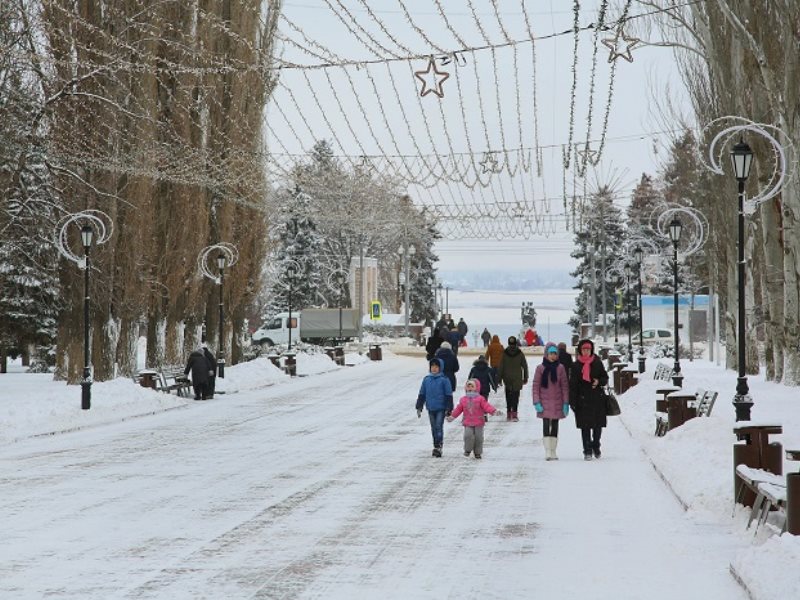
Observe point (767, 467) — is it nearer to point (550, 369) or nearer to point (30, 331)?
point (550, 369)

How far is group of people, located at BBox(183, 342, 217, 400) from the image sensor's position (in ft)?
113

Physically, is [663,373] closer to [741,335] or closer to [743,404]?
[741,335]

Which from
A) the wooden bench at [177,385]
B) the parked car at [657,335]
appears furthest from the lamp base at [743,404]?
the parked car at [657,335]

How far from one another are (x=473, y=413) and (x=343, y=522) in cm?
642

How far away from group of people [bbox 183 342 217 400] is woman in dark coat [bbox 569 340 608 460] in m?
16.4

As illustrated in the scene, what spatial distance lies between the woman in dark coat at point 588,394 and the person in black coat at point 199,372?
16502 millimetres

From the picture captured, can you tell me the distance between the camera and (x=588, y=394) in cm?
1922

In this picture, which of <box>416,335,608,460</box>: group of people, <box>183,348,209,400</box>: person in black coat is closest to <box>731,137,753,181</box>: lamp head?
<box>416,335,608,460</box>: group of people

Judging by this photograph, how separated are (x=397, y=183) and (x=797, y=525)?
20365mm

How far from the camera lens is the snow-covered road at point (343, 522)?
9.60m

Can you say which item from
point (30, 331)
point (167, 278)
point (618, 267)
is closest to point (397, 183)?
point (167, 278)

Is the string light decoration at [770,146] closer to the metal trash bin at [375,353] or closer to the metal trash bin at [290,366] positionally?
the metal trash bin at [290,366]

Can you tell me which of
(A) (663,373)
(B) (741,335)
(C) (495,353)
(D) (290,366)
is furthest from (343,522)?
(D) (290,366)

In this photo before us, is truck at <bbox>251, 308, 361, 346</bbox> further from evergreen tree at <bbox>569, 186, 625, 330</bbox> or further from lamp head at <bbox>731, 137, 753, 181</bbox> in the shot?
lamp head at <bbox>731, 137, 753, 181</bbox>
